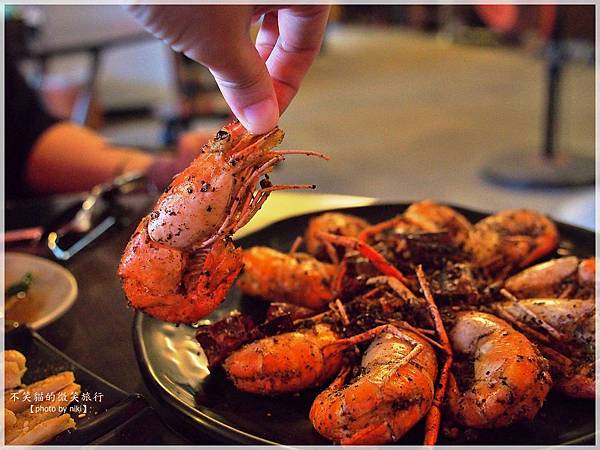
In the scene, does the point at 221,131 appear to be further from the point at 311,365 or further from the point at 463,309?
the point at 463,309

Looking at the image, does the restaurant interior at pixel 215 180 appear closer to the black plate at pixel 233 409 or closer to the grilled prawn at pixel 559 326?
the black plate at pixel 233 409

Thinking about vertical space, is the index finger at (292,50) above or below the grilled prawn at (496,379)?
above

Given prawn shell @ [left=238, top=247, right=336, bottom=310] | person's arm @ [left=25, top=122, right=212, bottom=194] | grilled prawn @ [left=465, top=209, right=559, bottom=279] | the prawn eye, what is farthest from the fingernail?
person's arm @ [left=25, top=122, right=212, bottom=194]

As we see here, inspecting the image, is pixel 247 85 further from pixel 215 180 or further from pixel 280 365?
pixel 280 365

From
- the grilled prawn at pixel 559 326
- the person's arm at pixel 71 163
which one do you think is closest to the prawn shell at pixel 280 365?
the grilled prawn at pixel 559 326

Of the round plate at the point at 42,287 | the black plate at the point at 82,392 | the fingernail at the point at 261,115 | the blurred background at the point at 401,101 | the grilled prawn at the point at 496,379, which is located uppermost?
the fingernail at the point at 261,115

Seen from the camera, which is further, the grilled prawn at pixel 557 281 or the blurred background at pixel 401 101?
the blurred background at pixel 401 101

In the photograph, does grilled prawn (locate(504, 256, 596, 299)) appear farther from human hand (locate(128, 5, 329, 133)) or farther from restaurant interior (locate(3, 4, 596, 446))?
human hand (locate(128, 5, 329, 133))
